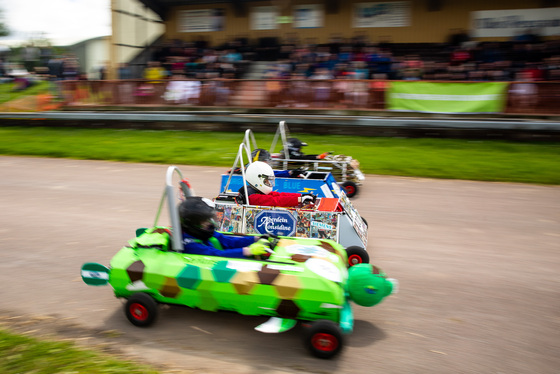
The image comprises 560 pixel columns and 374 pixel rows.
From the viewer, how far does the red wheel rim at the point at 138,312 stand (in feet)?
14.6

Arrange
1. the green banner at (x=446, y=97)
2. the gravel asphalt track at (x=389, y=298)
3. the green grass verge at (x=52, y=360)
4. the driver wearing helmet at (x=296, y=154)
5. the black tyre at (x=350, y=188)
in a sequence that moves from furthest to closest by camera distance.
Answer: the green banner at (x=446, y=97), the driver wearing helmet at (x=296, y=154), the black tyre at (x=350, y=188), the gravel asphalt track at (x=389, y=298), the green grass verge at (x=52, y=360)

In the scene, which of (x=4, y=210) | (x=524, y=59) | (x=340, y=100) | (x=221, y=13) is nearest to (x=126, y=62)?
(x=221, y=13)

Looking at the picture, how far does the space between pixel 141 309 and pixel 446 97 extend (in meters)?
12.4

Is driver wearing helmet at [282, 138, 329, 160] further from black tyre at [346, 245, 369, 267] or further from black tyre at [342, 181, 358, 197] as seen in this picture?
black tyre at [346, 245, 369, 267]

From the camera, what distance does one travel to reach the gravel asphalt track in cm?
410

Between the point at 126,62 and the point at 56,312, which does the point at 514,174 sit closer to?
the point at 56,312

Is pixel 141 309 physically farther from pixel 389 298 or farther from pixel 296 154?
pixel 296 154

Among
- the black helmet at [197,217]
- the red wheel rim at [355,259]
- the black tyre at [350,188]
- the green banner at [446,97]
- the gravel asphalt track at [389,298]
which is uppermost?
the green banner at [446,97]

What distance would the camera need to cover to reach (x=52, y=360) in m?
3.83

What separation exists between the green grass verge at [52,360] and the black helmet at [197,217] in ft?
4.36

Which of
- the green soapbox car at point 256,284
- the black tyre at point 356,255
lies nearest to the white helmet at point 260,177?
the black tyre at point 356,255

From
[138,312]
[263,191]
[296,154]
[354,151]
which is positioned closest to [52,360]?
[138,312]

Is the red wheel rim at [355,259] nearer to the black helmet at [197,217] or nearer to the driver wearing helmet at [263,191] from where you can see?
the driver wearing helmet at [263,191]

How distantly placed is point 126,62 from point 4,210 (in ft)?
49.9
